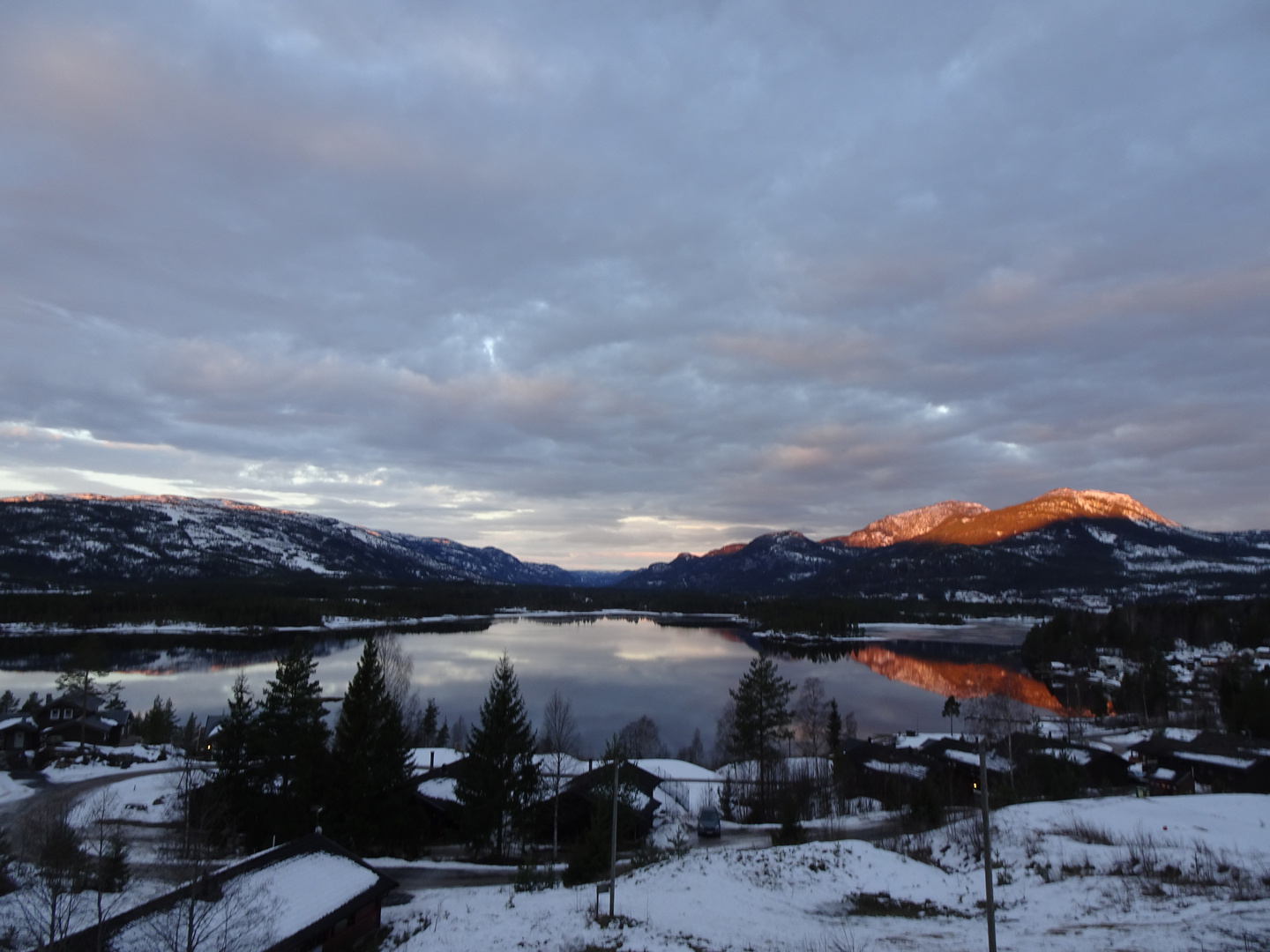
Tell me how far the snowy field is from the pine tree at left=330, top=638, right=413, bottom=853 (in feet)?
18.5

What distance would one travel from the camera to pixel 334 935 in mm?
15312

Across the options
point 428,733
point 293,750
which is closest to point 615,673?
point 428,733

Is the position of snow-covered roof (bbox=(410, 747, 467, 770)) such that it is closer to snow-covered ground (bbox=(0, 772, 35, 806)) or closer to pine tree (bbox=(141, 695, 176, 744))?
snow-covered ground (bbox=(0, 772, 35, 806))

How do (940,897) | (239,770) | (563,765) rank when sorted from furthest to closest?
(563,765) → (239,770) → (940,897)

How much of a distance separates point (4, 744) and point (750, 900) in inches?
A: 1840

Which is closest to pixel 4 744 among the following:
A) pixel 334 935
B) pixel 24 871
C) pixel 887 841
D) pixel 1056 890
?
pixel 24 871

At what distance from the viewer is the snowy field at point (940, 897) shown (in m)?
13.4

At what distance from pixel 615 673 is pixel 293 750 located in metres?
64.6

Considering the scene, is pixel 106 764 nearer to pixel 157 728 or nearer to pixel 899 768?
pixel 157 728

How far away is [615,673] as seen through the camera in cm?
8669

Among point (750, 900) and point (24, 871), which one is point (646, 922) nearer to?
point (750, 900)

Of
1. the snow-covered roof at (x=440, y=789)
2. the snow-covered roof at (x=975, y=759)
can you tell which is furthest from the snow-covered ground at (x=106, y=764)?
the snow-covered roof at (x=975, y=759)

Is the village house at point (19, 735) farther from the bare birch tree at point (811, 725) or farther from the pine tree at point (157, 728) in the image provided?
the bare birch tree at point (811, 725)

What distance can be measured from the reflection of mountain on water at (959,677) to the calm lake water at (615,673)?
30 cm
